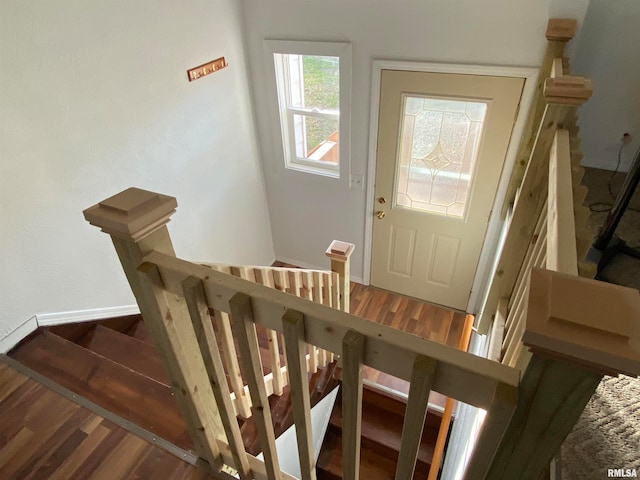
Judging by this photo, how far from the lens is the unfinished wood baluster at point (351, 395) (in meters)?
0.71

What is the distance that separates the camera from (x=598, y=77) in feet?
9.77

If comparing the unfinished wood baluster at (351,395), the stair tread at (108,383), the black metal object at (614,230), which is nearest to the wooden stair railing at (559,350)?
the unfinished wood baluster at (351,395)

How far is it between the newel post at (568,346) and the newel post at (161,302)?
2.52 ft

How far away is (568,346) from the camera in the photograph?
0.51m

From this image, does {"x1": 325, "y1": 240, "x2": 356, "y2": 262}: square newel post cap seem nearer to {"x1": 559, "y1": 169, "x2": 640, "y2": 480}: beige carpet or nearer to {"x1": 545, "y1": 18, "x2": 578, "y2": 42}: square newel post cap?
{"x1": 559, "y1": 169, "x2": 640, "y2": 480}: beige carpet

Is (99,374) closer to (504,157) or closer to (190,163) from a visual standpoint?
(190,163)

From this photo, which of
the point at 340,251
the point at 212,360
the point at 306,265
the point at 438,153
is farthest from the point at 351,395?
the point at 306,265

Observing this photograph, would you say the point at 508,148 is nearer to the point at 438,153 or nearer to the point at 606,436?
the point at 438,153

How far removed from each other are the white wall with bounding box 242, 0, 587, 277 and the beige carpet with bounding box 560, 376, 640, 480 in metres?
1.96

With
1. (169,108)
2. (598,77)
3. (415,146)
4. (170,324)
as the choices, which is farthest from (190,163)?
(598,77)

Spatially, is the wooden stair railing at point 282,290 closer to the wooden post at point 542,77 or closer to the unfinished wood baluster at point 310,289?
the unfinished wood baluster at point 310,289

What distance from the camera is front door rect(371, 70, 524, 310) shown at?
269 cm

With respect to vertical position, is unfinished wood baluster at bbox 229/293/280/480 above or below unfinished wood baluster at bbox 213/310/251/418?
above

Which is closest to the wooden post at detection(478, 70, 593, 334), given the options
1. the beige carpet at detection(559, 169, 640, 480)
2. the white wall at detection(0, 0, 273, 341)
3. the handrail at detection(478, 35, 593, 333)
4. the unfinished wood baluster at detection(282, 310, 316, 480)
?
the handrail at detection(478, 35, 593, 333)
